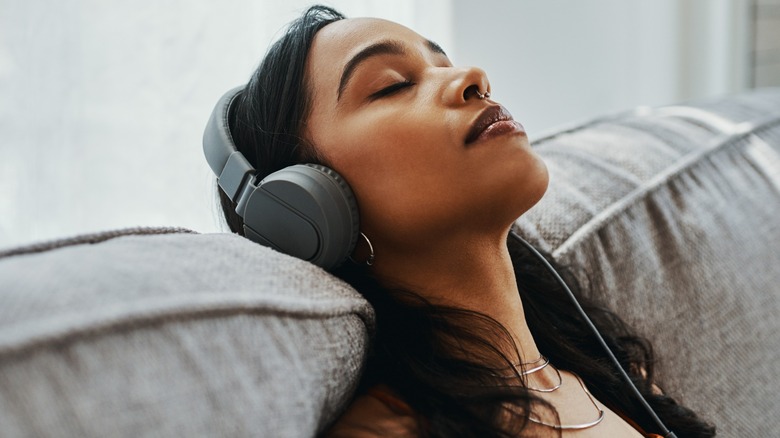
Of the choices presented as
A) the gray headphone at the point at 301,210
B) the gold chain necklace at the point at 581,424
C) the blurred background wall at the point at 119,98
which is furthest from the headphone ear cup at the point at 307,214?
the blurred background wall at the point at 119,98

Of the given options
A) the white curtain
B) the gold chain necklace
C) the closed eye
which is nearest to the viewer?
the gold chain necklace

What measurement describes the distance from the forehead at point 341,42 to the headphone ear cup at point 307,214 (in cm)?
13

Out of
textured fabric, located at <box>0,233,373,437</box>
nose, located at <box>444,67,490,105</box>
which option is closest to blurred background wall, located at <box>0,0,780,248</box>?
nose, located at <box>444,67,490,105</box>

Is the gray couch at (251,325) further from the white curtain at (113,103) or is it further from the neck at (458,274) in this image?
the white curtain at (113,103)

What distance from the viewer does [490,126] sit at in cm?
75

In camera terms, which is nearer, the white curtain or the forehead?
the forehead

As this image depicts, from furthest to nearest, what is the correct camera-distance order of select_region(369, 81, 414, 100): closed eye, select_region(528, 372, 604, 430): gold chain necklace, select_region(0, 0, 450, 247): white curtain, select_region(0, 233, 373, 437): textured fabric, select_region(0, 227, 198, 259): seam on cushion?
select_region(0, 0, 450, 247): white curtain, select_region(369, 81, 414, 100): closed eye, select_region(528, 372, 604, 430): gold chain necklace, select_region(0, 227, 198, 259): seam on cushion, select_region(0, 233, 373, 437): textured fabric

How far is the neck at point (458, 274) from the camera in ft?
2.51

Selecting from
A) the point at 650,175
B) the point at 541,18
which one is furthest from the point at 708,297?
the point at 541,18

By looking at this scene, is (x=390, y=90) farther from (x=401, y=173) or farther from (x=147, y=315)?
(x=147, y=315)

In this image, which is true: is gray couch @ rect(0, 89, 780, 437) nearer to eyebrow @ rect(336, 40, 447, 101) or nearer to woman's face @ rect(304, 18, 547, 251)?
woman's face @ rect(304, 18, 547, 251)

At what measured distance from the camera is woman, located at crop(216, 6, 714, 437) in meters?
0.69

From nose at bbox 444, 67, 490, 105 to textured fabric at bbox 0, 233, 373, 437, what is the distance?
0.28 meters

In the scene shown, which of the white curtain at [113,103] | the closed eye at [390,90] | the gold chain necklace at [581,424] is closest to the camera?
the gold chain necklace at [581,424]
